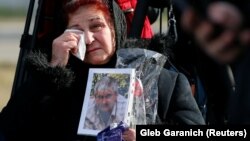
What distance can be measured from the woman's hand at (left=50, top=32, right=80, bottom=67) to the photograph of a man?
1.02 ft

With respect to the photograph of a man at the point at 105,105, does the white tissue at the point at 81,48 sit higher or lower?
higher

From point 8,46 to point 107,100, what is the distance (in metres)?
10.8

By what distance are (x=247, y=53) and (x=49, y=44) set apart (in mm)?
1828

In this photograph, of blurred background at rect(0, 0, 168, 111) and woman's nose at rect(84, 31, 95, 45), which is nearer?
woman's nose at rect(84, 31, 95, 45)

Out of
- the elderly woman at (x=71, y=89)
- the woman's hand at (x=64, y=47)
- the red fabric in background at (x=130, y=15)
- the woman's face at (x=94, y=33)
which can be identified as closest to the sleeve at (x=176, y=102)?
the elderly woman at (x=71, y=89)

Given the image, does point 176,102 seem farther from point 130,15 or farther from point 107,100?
point 130,15

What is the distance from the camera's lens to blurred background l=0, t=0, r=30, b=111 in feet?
16.6

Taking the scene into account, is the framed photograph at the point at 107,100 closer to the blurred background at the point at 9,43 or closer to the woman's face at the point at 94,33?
the woman's face at the point at 94,33

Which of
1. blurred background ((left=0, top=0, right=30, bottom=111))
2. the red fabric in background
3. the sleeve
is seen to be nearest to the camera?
the sleeve

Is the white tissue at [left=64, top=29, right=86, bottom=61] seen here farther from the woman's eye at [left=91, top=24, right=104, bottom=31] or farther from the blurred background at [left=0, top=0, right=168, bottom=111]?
the blurred background at [left=0, top=0, right=168, bottom=111]

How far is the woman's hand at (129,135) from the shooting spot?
2096 mm

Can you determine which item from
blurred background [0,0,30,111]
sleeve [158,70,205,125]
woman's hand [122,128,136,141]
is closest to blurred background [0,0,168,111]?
blurred background [0,0,30,111]

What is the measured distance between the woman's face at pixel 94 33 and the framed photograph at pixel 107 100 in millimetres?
261

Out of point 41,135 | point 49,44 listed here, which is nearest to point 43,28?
point 49,44
